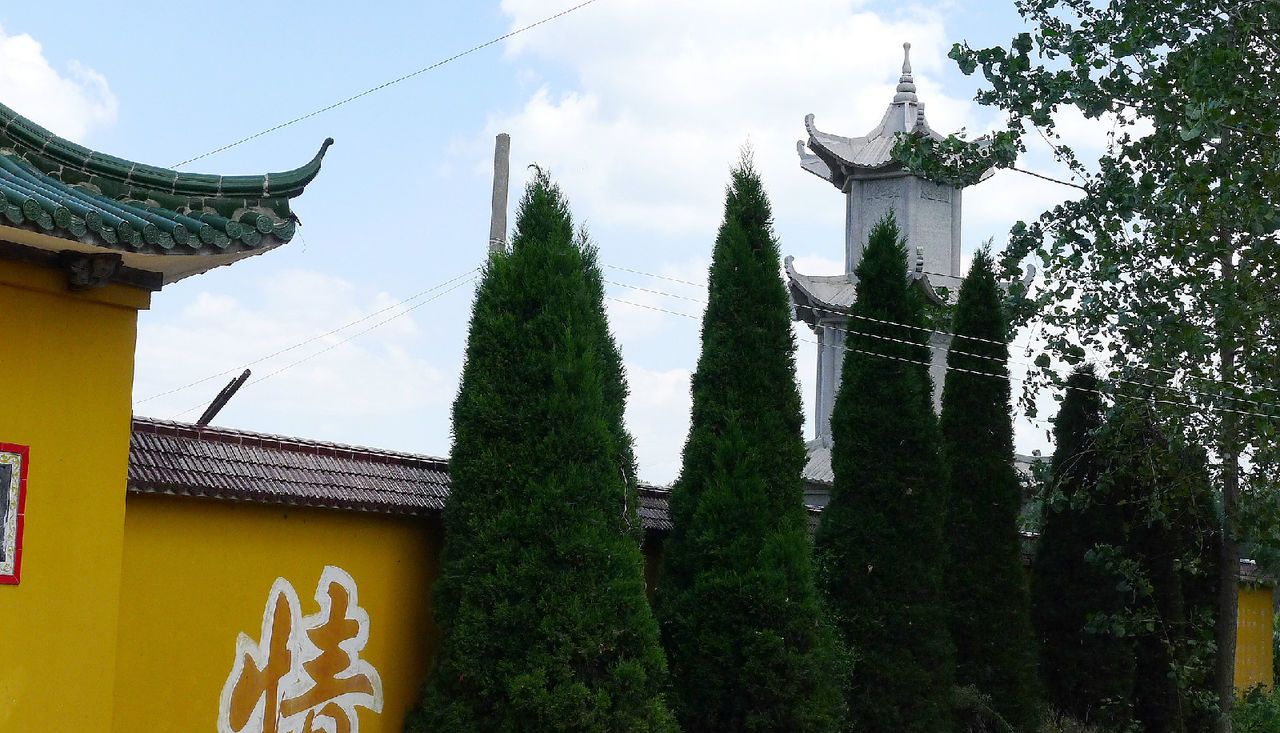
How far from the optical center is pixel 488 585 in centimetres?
843

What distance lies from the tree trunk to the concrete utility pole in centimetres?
621

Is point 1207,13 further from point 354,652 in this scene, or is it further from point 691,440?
point 354,652

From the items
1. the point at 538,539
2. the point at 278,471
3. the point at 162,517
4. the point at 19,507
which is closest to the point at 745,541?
the point at 538,539

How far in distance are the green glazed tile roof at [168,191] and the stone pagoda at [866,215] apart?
1857cm

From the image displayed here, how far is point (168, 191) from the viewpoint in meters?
6.71

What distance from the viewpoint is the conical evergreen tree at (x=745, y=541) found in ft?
32.0

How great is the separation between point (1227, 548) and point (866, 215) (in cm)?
1340

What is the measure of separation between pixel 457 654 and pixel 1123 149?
837 centimetres

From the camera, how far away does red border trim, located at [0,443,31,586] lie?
642cm

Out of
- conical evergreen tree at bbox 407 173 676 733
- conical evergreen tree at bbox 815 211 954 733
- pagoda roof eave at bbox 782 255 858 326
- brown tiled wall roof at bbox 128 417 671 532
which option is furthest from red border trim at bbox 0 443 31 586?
pagoda roof eave at bbox 782 255 858 326

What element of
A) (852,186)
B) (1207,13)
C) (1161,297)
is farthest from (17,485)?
(852,186)

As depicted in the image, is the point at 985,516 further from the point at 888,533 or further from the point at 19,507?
the point at 19,507

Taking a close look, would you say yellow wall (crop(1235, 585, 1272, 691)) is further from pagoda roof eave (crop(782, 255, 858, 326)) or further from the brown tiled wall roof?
the brown tiled wall roof

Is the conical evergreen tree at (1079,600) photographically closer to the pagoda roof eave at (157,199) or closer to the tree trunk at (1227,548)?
the tree trunk at (1227,548)
